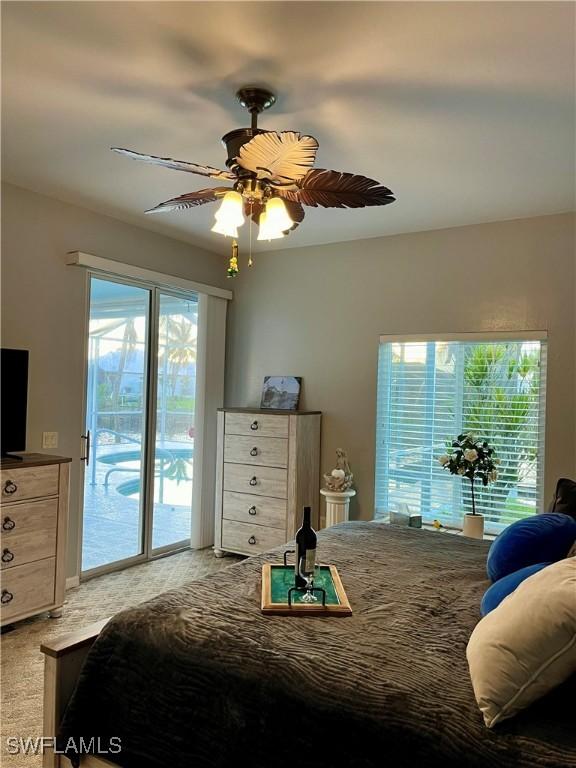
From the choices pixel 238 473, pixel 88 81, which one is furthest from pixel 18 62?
pixel 238 473

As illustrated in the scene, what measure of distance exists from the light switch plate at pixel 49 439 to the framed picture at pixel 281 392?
180 cm

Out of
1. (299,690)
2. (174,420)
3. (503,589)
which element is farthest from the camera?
(174,420)

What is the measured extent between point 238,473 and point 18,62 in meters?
3.18

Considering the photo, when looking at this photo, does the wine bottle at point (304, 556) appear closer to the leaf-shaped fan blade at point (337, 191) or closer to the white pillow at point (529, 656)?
the white pillow at point (529, 656)

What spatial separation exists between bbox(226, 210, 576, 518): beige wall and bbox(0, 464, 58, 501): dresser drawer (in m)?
2.12

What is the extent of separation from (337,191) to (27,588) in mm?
2712

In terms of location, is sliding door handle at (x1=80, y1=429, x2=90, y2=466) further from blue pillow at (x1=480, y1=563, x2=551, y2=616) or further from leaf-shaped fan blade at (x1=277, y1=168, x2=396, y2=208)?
blue pillow at (x1=480, y1=563, x2=551, y2=616)

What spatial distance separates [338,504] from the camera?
13.9 ft

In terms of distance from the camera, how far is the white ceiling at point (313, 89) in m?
1.80

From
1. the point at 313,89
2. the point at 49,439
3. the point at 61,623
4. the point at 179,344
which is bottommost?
the point at 61,623

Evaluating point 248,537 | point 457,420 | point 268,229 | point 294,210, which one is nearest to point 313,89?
point 294,210

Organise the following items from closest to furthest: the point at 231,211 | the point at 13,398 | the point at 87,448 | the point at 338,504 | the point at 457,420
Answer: the point at 231,211, the point at 13,398, the point at 87,448, the point at 457,420, the point at 338,504

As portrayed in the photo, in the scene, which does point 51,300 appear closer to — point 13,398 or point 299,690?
point 13,398

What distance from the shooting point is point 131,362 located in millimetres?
4312
